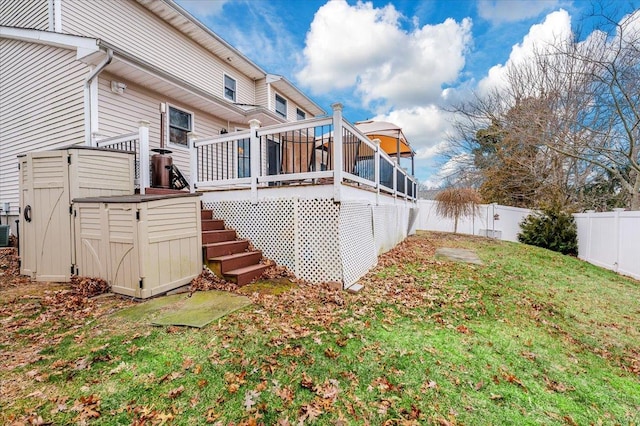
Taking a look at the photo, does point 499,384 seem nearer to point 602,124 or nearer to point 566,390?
point 566,390

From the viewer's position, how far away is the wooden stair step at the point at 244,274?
182 inches

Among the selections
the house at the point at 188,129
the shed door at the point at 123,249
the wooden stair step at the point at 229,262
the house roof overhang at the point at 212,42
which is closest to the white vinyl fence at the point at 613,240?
the house at the point at 188,129

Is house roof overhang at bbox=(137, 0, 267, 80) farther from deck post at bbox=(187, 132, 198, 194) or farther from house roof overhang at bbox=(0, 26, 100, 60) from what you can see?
deck post at bbox=(187, 132, 198, 194)

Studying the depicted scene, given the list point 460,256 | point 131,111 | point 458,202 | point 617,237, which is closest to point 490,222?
point 458,202

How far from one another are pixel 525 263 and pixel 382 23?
31.6 feet

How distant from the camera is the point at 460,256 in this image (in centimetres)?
825

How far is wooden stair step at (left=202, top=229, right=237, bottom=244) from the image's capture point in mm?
5113

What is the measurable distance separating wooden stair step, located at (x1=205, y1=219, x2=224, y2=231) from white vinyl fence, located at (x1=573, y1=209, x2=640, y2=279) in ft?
33.9

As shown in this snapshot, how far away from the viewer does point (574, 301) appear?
16.7 ft

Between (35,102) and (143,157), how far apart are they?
501 centimetres

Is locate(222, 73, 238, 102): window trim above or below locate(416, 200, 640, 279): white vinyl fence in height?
above

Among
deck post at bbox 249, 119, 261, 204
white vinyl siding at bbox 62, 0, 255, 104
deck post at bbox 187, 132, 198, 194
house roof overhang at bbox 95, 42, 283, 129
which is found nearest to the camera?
deck post at bbox 249, 119, 261, 204

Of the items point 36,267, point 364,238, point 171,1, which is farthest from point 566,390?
point 171,1

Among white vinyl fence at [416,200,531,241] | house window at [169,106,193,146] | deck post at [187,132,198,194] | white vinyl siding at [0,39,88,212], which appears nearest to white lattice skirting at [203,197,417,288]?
deck post at [187,132,198,194]
